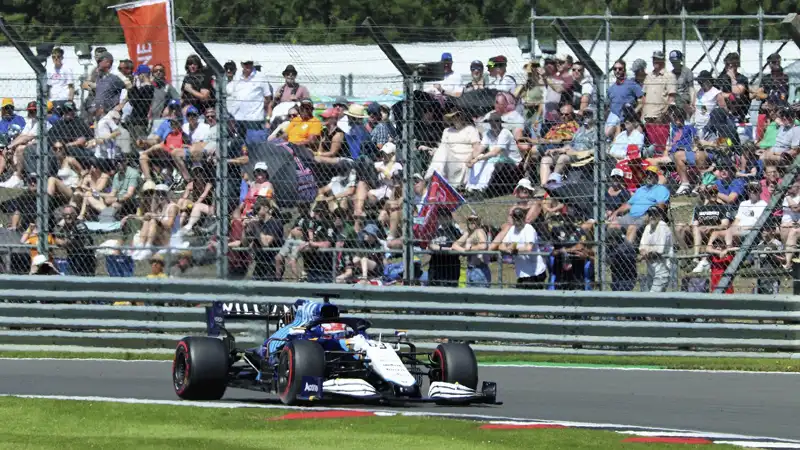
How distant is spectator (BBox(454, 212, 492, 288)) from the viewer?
15258 mm

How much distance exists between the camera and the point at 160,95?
654 inches

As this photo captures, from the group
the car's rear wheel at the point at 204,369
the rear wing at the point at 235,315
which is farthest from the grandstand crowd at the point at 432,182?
the car's rear wheel at the point at 204,369

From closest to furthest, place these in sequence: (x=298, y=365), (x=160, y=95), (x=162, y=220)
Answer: (x=298, y=365)
(x=162, y=220)
(x=160, y=95)

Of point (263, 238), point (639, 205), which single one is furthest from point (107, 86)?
point (639, 205)

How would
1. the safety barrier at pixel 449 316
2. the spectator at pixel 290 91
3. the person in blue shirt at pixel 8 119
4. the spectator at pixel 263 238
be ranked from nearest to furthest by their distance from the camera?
the safety barrier at pixel 449 316 < the spectator at pixel 263 238 < the spectator at pixel 290 91 < the person in blue shirt at pixel 8 119

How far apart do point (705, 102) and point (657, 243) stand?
2251 mm

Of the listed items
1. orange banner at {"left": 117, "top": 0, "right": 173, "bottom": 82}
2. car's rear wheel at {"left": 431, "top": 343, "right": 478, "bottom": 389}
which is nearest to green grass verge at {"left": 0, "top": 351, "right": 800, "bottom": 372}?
car's rear wheel at {"left": 431, "top": 343, "right": 478, "bottom": 389}

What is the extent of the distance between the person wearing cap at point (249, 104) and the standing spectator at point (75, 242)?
192cm

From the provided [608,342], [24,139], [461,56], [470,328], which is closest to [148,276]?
[24,139]

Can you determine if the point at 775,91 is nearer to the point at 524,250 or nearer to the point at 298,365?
the point at 524,250

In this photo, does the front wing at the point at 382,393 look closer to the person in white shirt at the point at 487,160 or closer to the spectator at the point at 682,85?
the person in white shirt at the point at 487,160

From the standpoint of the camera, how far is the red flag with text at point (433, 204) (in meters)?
15.2

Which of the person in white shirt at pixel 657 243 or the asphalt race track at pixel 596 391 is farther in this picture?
the person in white shirt at pixel 657 243

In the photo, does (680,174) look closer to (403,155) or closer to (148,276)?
(403,155)
